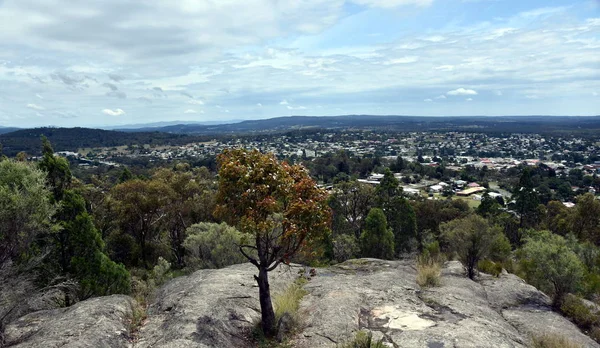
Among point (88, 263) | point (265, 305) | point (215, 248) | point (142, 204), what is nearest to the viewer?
point (265, 305)

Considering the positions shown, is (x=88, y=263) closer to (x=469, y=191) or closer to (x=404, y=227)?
(x=404, y=227)

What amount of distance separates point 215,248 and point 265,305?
1013 centimetres

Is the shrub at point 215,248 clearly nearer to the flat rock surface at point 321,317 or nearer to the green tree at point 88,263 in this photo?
the green tree at point 88,263

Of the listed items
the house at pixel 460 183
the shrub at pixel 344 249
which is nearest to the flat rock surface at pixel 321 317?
the shrub at pixel 344 249

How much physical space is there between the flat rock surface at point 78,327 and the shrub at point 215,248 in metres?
7.91

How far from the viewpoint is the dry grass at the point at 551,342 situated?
28.6ft

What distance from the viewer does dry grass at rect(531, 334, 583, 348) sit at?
28.6 feet

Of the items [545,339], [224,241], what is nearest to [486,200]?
[224,241]

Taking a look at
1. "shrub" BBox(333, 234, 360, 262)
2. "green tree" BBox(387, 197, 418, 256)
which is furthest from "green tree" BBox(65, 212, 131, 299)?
"green tree" BBox(387, 197, 418, 256)

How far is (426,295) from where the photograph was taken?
1183 centimetres

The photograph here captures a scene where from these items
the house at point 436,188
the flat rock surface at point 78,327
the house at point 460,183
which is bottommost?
the house at point 460,183

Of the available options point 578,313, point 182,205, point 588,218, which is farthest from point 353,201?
point 578,313

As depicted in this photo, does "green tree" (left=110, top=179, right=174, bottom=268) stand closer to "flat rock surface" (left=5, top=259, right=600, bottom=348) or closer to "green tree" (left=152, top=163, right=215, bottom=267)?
"green tree" (left=152, top=163, right=215, bottom=267)

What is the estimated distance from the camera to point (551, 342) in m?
8.94
